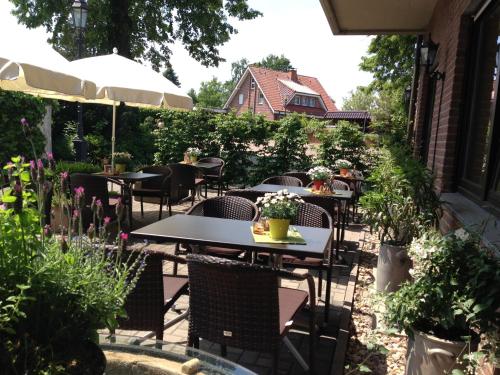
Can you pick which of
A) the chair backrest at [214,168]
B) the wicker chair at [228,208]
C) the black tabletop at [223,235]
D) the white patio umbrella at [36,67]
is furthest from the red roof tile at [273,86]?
the black tabletop at [223,235]

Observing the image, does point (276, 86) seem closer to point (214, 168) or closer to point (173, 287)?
point (214, 168)

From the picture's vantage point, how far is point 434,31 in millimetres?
7012

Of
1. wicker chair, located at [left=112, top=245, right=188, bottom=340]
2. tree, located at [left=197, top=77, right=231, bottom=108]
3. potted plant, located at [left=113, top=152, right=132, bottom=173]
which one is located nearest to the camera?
wicker chair, located at [left=112, top=245, right=188, bottom=340]

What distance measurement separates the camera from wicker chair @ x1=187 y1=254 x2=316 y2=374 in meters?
2.16

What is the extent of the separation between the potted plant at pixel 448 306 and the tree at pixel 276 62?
8542 centimetres

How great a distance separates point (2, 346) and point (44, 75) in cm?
385

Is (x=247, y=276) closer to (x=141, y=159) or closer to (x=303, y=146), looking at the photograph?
(x=303, y=146)

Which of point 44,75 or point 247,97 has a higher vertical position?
point 247,97

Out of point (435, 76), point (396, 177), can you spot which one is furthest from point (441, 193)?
point (435, 76)

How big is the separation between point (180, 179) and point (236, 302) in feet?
17.9

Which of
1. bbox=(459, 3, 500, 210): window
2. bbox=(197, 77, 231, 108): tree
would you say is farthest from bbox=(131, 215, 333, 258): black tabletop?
bbox=(197, 77, 231, 108): tree

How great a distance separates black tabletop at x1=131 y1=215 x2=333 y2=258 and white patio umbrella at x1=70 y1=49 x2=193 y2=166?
301cm

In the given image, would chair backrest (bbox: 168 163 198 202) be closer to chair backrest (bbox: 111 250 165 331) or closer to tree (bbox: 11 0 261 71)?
chair backrest (bbox: 111 250 165 331)

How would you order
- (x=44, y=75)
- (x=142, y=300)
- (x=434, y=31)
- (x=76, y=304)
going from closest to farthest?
(x=76, y=304)
(x=142, y=300)
(x=44, y=75)
(x=434, y=31)
